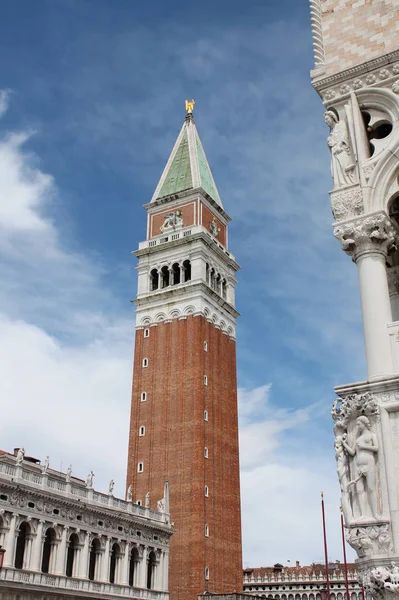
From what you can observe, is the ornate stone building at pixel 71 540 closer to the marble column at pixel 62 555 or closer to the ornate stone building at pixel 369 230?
the marble column at pixel 62 555

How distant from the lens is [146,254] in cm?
6806

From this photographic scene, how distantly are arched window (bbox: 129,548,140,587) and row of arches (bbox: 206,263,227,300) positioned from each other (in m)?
27.1

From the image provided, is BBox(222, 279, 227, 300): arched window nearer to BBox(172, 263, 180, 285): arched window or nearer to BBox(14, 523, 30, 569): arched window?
BBox(172, 263, 180, 285): arched window

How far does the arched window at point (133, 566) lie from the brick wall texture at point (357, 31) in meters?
40.7

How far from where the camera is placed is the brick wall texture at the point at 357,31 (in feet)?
32.3

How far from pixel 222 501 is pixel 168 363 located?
12689 millimetres

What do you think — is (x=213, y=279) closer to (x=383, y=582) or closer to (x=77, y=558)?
(x=77, y=558)

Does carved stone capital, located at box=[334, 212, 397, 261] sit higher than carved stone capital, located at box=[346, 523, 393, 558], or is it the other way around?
carved stone capital, located at box=[334, 212, 397, 261]

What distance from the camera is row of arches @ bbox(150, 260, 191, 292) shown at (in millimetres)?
64938

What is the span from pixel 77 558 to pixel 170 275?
31.5 m

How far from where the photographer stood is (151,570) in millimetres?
46938

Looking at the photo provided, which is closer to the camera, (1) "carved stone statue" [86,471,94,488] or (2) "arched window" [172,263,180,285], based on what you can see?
(1) "carved stone statue" [86,471,94,488]

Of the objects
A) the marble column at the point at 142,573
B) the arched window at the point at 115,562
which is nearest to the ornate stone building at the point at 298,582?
the marble column at the point at 142,573

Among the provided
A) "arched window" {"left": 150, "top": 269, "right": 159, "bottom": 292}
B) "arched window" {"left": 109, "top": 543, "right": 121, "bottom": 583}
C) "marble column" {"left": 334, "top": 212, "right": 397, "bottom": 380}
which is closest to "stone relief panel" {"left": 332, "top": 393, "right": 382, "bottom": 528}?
"marble column" {"left": 334, "top": 212, "right": 397, "bottom": 380}
